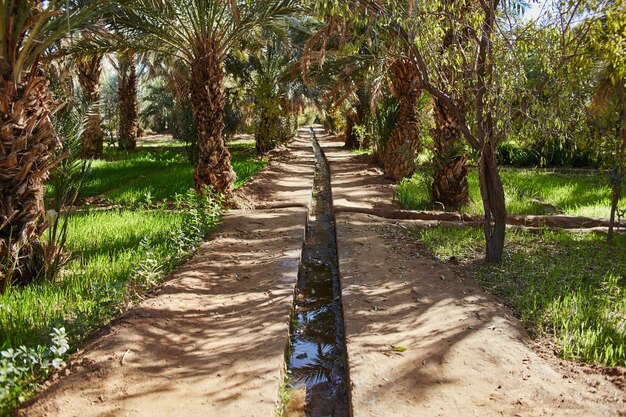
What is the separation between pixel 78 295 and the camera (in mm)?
4383

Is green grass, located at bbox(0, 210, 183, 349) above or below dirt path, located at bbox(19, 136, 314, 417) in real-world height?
above

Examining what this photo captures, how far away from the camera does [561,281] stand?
5152 mm

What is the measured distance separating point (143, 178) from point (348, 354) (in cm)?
997

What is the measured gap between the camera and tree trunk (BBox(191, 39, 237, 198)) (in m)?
9.43

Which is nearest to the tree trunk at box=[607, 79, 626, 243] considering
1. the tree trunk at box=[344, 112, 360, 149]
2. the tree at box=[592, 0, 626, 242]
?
the tree at box=[592, 0, 626, 242]

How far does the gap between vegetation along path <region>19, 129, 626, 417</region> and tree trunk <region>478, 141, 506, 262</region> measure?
616 millimetres

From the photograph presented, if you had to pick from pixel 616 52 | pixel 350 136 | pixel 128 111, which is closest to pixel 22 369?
pixel 616 52

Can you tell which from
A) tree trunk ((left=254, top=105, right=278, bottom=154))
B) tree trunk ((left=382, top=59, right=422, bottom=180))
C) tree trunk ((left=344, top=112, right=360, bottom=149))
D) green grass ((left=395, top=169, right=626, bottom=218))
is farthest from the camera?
tree trunk ((left=344, top=112, right=360, bottom=149))

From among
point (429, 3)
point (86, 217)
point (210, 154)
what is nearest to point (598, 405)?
point (429, 3)

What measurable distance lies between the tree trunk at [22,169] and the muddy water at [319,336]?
8.22ft

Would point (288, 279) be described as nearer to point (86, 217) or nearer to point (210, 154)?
point (86, 217)

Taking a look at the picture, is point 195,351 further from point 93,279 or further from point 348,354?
point 93,279

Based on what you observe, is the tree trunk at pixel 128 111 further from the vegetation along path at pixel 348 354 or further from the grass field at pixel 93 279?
the vegetation along path at pixel 348 354

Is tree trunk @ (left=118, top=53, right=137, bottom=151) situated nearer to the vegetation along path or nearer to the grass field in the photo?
the grass field
